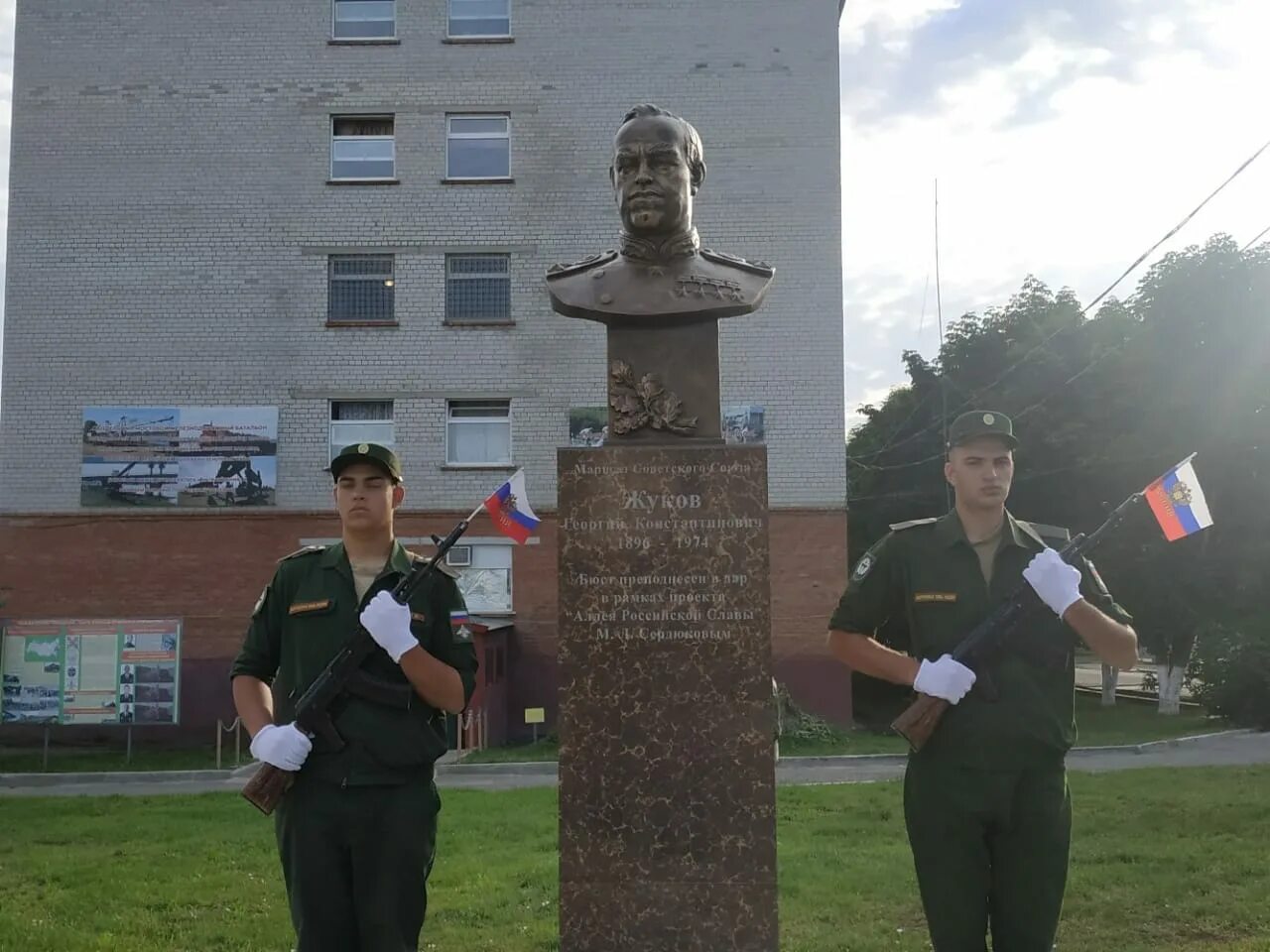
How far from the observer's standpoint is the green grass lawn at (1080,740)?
13695 mm

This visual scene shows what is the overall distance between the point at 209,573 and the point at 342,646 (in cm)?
1343

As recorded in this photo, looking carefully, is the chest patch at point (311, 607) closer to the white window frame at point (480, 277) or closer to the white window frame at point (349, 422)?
the white window frame at point (349, 422)

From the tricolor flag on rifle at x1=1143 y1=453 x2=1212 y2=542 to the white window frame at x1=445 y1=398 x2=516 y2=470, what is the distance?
12811 millimetres

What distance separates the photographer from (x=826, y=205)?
1603 cm

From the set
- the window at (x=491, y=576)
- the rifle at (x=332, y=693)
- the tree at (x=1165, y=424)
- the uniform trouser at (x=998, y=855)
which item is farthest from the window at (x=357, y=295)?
the uniform trouser at (x=998, y=855)

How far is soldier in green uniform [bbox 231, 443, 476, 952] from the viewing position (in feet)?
10.8

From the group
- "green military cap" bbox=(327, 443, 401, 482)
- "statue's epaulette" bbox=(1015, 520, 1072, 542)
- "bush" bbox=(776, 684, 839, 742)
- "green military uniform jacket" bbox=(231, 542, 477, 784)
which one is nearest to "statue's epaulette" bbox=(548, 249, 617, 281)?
"green military cap" bbox=(327, 443, 401, 482)

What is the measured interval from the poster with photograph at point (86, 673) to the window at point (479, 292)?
5.89 metres

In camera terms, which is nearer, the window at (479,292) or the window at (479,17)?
the window at (479,292)

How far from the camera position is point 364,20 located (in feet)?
53.8

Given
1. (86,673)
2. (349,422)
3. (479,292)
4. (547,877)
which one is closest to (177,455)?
(349,422)

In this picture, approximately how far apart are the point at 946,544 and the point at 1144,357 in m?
17.2

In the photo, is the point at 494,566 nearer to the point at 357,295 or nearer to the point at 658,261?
the point at 357,295

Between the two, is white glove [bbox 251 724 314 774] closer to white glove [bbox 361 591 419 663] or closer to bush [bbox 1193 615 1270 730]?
white glove [bbox 361 591 419 663]
